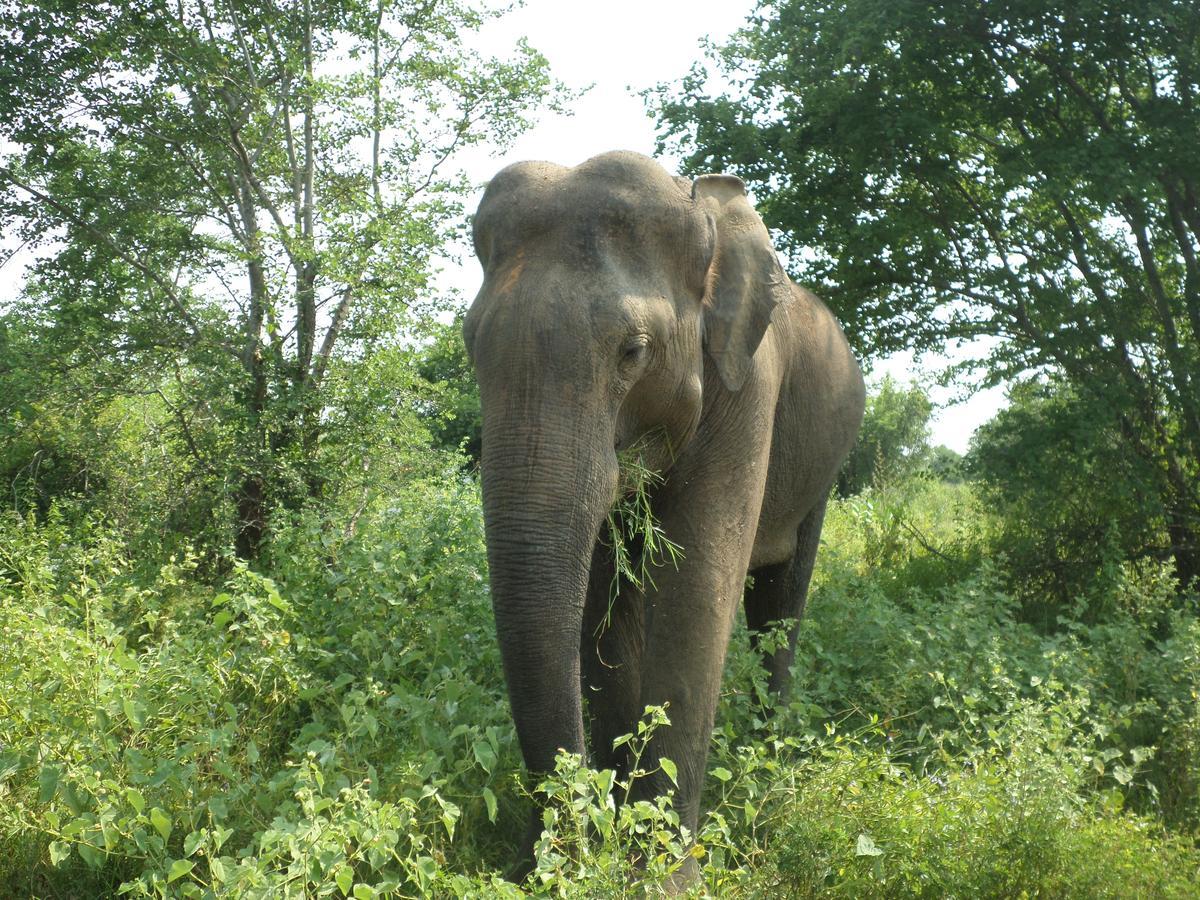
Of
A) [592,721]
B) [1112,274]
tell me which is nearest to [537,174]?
[592,721]

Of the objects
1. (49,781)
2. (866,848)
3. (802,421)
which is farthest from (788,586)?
(49,781)

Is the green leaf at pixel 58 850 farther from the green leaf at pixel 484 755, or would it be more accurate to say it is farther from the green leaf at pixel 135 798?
the green leaf at pixel 484 755

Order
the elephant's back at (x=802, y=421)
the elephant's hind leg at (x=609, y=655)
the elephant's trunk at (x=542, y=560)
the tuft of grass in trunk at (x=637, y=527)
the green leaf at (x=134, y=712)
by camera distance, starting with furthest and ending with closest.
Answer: the elephant's back at (x=802, y=421) < the elephant's hind leg at (x=609, y=655) < the tuft of grass in trunk at (x=637, y=527) < the green leaf at (x=134, y=712) < the elephant's trunk at (x=542, y=560)

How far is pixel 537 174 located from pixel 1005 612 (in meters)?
5.06

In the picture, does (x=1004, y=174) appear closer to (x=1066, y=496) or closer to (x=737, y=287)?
(x=1066, y=496)

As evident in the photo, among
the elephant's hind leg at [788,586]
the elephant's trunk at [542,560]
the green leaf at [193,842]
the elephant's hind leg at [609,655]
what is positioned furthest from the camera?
the elephant's hind leg at [788,586]

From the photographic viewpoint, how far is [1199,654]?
6.52m

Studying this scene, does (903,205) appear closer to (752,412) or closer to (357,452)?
(357,452)

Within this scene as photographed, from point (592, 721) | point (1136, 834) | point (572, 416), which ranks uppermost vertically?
point (572, 416)

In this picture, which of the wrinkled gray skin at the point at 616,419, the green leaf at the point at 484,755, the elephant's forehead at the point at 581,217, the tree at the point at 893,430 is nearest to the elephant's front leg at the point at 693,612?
the wrinkled gray skin at the point at 616,419

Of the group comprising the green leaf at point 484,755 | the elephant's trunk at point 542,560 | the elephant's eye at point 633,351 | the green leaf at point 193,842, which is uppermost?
the elephant's eye at point 633,351

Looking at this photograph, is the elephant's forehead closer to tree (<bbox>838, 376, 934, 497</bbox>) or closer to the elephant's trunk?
the elephant's trunk

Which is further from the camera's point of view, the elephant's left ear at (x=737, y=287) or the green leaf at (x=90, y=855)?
the elephant's left ear at (x=737, y=287)

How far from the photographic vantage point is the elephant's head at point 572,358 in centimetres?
367
